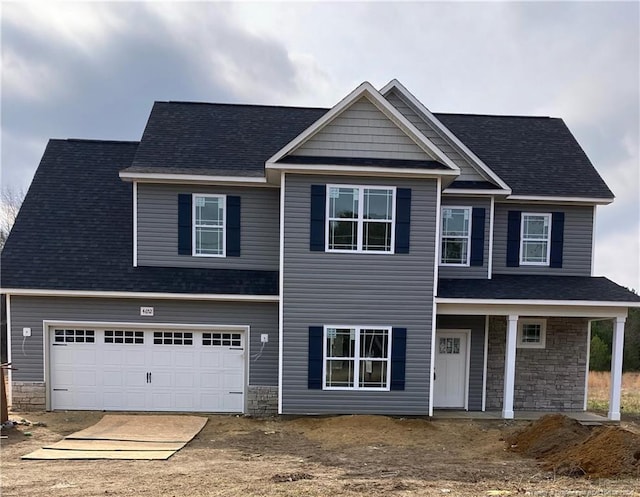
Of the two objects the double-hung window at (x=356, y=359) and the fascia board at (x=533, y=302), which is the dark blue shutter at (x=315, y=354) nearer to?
the double-hung window at (x=356, y=359)

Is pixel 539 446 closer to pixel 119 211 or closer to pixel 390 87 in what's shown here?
pixel 390 87

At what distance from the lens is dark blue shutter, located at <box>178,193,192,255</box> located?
38.5ft

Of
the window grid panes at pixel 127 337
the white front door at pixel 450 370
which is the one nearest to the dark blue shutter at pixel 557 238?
the white front door at pixel 450 370

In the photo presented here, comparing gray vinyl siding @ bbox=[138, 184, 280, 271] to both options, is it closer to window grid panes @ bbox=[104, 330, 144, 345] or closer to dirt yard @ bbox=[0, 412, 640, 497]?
window grid panes @ bbox=[104, 330, 144, 345]

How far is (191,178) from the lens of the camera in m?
11.5

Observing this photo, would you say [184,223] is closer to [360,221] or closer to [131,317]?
[131,317]

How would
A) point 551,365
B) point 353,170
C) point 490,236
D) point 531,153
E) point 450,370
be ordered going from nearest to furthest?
point 353,170 < point 490,236 < point 450,370 < point 551,365 < point 531,153

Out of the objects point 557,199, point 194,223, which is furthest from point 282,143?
point 557,199

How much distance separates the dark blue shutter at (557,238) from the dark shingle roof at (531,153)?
67 centimetres

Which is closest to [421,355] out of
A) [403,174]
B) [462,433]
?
[462,433]

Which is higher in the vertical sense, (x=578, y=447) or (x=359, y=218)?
(x=359, y=218)

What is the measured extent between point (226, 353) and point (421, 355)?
480cm

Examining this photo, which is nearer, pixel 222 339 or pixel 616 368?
pixel 616 368

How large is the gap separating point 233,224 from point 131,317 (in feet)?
11.1
